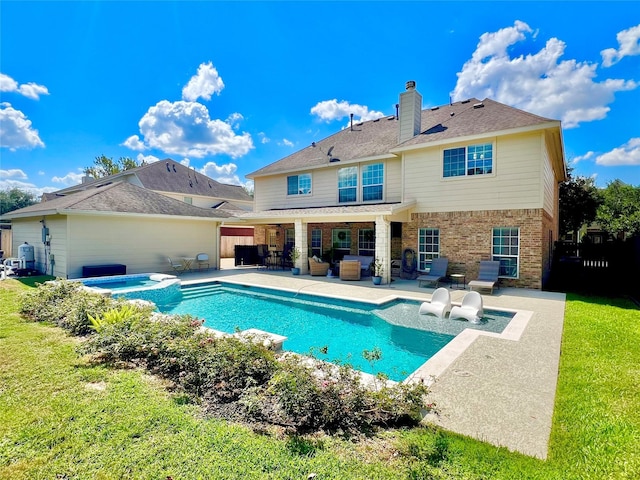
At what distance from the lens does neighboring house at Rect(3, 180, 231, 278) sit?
13211mm

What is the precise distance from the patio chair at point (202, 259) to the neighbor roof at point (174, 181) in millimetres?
12072

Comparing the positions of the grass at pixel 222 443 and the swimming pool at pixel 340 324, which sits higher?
the grass at pixel 222 443

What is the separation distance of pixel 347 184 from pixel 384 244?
4947mm

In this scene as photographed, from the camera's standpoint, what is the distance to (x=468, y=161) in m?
12.9

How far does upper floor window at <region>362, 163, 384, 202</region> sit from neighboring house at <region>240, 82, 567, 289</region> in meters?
0.05

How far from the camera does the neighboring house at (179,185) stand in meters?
26.8

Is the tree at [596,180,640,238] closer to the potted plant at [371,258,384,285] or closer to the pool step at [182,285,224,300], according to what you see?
the potted plant at [371,258,384,285]

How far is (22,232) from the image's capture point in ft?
58.7

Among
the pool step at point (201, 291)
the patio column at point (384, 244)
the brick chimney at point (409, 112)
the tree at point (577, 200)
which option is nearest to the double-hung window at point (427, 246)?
the patio column at point (384, 244)

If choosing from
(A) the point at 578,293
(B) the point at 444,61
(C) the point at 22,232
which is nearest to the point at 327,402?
(A) the point at 578,293

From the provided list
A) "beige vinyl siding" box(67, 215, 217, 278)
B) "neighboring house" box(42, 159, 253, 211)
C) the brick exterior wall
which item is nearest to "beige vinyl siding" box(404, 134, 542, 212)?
the brick exterior wall

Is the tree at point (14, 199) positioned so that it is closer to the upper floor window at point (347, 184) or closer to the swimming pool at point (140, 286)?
the swimming pool at point (140, 286)

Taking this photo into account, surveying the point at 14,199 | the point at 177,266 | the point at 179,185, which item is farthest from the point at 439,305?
the point at 14,199

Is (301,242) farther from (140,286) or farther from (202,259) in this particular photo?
(140,286)
